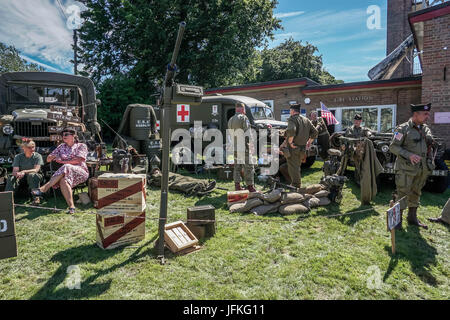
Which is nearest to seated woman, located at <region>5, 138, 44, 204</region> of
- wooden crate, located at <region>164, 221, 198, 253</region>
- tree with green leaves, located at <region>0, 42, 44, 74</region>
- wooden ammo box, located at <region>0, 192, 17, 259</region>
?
wooden ammo box, located at <region>0, 192, 17, 259</region>

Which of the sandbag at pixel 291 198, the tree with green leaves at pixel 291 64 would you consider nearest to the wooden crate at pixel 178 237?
the sandbag at pixel 291 198

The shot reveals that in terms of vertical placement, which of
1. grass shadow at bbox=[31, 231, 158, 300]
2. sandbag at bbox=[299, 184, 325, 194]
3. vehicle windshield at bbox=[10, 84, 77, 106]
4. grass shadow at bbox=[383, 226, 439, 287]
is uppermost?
vehicle windshield at bbox=[10, 84, 77, 106]

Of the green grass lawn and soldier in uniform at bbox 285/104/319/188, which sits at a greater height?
soldier in uniform at bbox 285/104/319/188

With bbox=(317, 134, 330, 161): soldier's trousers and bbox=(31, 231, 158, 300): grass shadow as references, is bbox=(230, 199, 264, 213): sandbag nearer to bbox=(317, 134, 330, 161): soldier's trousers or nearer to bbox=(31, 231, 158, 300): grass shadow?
→ bbox=(31, 231, 158, 300): grass shadow

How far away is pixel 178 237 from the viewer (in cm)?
384

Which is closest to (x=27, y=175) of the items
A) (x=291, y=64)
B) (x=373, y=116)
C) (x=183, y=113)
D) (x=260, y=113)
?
(x=183, y=113)

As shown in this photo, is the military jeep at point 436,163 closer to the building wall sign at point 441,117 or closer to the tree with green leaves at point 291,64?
the building wall sign at point 441,117

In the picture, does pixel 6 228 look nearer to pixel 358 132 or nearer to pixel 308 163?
pixel 358 132

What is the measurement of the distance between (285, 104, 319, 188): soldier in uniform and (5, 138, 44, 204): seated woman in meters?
5.05

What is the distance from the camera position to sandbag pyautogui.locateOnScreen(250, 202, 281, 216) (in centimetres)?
533

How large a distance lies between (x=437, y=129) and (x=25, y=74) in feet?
40.5
